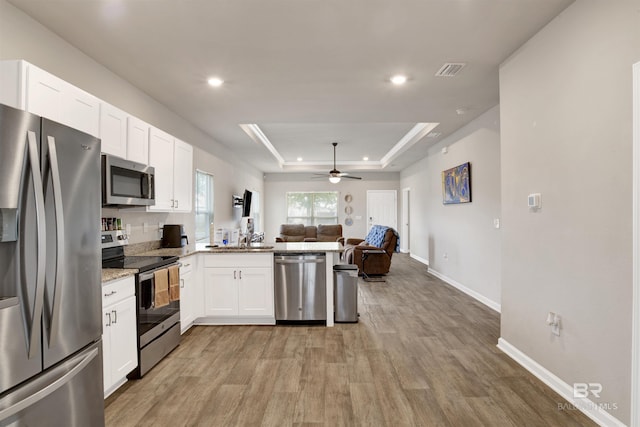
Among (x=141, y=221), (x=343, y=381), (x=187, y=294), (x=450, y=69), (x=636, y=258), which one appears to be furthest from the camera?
(x=141, y=221)

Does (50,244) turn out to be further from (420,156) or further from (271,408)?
(420,156)

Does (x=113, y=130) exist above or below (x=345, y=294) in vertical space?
above

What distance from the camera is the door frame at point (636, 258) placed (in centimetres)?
176

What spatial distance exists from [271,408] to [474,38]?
3.11 meters

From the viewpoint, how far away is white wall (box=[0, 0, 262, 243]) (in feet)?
7.36

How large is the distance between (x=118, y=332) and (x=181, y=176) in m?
2.06

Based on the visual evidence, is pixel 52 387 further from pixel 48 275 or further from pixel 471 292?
pixel 471 292

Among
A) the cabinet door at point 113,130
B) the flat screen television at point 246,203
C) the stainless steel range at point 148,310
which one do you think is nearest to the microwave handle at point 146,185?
the cabinet door at point 113,130

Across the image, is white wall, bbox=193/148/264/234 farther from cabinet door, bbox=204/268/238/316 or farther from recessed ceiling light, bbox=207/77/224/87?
cabinet door, bbox=204/268/238/316

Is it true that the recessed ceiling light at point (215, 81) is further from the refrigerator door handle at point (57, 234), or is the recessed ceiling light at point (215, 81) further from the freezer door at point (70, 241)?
the refrigerator door handle at point (57, 234)

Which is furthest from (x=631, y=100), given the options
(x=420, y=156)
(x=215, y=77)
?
(x=420, y=156)

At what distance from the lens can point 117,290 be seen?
234 cm

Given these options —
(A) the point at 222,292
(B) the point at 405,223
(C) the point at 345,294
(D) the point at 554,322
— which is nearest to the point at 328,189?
(B) the point at 405,223

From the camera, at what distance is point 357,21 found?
2.41 meters
